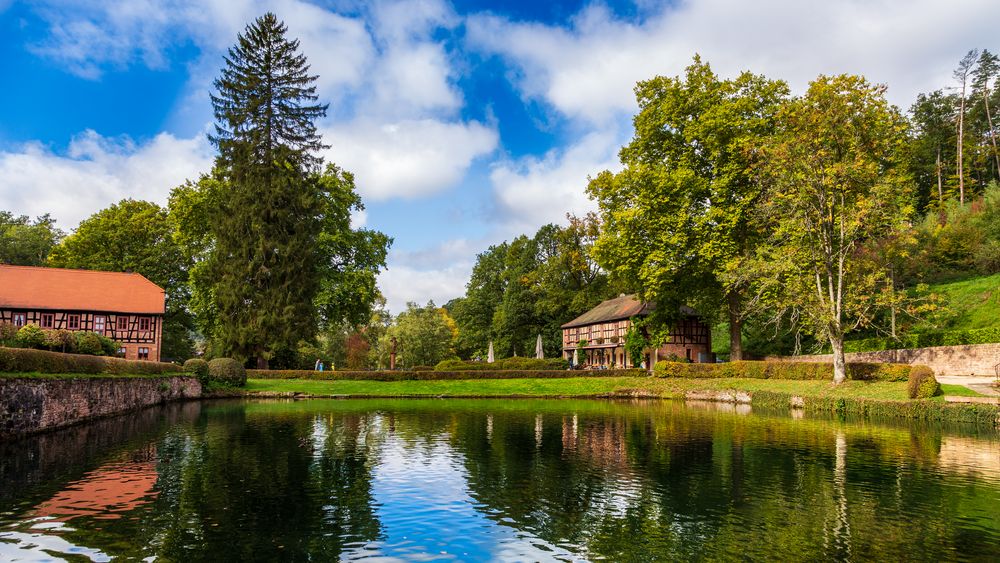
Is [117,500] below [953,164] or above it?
below

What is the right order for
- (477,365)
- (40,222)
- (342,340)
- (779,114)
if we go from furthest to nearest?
(40,222) < (342,340) < (477,365) < (779,114)

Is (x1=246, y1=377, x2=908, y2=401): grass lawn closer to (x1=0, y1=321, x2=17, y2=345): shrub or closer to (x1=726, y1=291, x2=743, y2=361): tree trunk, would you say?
(x1=726, y1=291, x2=743, y2=361): tree trunk

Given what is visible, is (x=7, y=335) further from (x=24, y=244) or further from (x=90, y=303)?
(x=24, y=244)

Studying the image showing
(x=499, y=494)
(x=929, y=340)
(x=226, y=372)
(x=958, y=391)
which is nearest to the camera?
(x=499, y=494)

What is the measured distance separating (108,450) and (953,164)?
80.6 m

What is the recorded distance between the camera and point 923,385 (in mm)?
26266

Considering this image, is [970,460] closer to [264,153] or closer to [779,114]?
[779,114]

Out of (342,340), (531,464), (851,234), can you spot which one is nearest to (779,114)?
(851,234)

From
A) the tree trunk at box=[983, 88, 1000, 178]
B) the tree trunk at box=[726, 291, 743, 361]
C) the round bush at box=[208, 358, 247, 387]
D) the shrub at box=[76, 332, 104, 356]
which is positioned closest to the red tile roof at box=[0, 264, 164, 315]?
the round bush at box=[208, 358, 247, 387]

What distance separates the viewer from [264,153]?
46.8 m

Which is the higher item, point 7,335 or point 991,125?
point 991,125

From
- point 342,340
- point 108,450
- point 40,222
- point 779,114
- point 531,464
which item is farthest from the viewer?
point 40,222

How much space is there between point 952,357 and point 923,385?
10.8m

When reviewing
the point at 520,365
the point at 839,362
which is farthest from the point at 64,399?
the point at 520,365
